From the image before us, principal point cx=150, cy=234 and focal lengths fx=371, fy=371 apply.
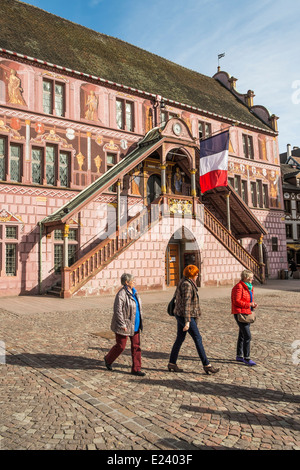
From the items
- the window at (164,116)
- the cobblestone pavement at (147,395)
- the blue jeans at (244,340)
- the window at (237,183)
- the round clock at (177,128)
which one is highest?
the window at (164,116)

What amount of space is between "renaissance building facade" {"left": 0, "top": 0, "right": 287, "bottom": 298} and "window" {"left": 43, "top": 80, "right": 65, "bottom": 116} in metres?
0.06

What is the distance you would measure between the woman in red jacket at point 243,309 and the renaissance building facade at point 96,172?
10.8 meters

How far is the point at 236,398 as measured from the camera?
4.83 meters

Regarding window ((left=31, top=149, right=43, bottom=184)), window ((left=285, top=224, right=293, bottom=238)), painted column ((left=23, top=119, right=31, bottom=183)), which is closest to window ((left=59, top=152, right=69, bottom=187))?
window ((left=31, top=149, right=43, bottom=184))

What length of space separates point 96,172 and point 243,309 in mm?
15956

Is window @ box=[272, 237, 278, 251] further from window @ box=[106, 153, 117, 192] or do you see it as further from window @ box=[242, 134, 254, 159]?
window @ box=[106, 153, 117, 192]

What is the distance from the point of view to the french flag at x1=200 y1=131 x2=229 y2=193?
18922 millimetres

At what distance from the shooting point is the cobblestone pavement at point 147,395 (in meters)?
3.69

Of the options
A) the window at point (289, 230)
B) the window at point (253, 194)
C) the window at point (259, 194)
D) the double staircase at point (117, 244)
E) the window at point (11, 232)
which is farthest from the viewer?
the window at point (289, 230)

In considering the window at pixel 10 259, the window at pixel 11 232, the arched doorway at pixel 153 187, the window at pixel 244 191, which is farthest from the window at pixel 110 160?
the window at pixel 244 191

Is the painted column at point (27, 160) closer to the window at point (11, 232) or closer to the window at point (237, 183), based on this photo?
the window at point (11, 232)

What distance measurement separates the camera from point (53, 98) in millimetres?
19766

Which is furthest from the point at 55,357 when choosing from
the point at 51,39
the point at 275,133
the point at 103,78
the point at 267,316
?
the point at 275,133
